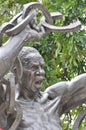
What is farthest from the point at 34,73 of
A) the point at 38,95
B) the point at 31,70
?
the point at 38,95

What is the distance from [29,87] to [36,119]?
23cm

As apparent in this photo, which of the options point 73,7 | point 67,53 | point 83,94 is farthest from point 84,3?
point 83,94

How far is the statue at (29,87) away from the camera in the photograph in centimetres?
434

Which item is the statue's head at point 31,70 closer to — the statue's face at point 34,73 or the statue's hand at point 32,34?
the statue's face at point 34,73

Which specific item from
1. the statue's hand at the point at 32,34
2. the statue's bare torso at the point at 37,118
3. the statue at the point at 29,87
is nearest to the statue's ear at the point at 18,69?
the statue at the point at 29,87

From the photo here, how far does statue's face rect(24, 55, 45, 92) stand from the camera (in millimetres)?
4676

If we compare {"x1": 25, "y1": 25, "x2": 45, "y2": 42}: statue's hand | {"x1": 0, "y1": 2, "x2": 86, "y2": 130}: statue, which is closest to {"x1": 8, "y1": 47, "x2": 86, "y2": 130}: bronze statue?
{"x1": 0, "y1": 2, "x2": 86, "y2": 130}: statue

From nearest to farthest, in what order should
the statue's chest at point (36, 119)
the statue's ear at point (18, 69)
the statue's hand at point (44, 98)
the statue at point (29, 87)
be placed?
the statue at point (29, 87)
the statue's ear at point (18, 69)
the statue's chest at point (36, 119)
the statue's hand at point (44, 98)

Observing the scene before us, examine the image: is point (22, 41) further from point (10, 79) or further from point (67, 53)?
point (67, 53)

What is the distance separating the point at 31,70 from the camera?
4699mm

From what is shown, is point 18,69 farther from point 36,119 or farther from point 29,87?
point 36,119

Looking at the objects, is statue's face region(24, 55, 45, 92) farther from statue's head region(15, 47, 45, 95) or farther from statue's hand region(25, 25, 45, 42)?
statue's hand region(25, 25, 45, 42)

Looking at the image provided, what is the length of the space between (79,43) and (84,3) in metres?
0.51

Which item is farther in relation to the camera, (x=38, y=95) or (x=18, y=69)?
(x=38, y=95)
